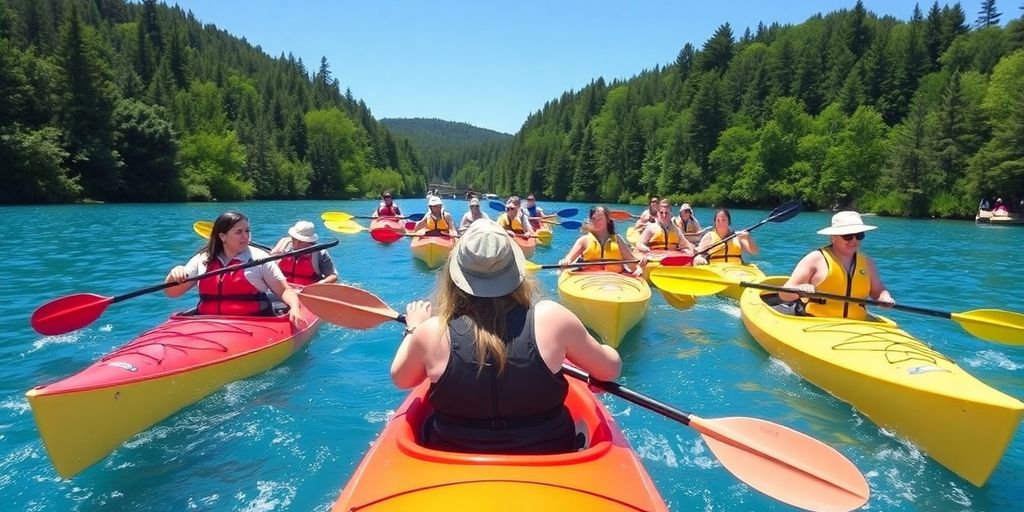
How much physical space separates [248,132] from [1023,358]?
6521cm

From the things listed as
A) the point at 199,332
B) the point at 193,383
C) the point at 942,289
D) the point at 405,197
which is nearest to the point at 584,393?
the point at 193,383

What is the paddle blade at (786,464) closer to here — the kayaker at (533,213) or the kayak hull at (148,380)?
the kayak hull at (148,380)

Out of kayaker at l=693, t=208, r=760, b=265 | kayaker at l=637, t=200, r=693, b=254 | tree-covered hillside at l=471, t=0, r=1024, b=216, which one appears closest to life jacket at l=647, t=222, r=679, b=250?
→ kayaker at l=637, t=200, r=693, b=254

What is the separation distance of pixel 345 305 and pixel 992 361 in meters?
7.07

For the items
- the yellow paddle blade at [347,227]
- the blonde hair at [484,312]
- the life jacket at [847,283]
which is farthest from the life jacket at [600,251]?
the blonde hair at [484,312]

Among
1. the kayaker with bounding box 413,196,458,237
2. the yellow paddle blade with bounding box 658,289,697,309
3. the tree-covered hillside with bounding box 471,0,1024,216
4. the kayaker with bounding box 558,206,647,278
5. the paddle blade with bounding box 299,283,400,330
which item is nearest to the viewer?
the paddle blade with bounding box 299,283,400,330

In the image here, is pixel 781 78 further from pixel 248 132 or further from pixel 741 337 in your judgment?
pixel 741 337

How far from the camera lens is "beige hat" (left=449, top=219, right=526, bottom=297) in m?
2.37

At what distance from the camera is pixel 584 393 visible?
3346mm

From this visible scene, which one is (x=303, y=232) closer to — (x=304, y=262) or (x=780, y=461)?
(x=304, y=262)

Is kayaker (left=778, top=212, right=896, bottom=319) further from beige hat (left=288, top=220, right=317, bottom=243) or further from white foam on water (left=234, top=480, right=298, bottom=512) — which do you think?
beige hat (left=288, top=220, right=317, bottom=243)

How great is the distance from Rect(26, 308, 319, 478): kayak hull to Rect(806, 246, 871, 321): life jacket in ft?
17.3

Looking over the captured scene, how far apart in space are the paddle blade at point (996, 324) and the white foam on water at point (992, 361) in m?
1.93

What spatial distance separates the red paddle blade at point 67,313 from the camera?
Result: 4.88 meters
